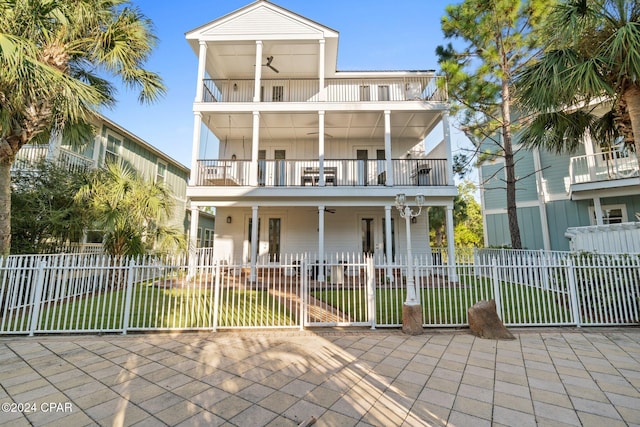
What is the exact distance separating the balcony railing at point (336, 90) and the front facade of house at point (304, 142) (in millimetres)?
48

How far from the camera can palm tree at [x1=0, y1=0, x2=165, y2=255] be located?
16.8 ft

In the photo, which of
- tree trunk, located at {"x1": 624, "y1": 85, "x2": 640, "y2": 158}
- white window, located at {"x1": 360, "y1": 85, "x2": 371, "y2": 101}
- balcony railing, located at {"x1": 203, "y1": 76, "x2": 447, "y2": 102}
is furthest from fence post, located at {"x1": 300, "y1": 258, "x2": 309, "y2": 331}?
white window, located at {"x1": 360, "y1": 85, "x2": 371, "y2": 101}

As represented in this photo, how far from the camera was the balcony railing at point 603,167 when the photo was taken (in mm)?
10239

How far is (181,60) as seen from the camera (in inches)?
464

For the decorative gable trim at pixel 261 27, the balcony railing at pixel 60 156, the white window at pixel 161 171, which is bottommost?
the balcony railing at pixel 60 156

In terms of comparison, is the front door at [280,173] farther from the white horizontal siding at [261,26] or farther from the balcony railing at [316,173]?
the white horizontal siding at [261,26]

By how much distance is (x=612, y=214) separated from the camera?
1118 cm

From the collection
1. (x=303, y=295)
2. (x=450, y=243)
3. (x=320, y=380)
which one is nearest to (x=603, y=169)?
(x=450, y=243)

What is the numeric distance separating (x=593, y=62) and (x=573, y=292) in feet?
15.4

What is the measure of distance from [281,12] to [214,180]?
748cm

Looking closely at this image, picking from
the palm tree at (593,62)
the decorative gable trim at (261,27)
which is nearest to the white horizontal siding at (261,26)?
the decorative gable trim at (261,27)

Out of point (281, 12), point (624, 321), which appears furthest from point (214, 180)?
→ point (624, 321)

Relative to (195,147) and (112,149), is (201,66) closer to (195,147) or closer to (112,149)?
(195,147)

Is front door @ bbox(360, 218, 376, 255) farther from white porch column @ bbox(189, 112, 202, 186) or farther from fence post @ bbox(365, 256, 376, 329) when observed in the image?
white porch column @ bbox(189, 112, 202, 186)
